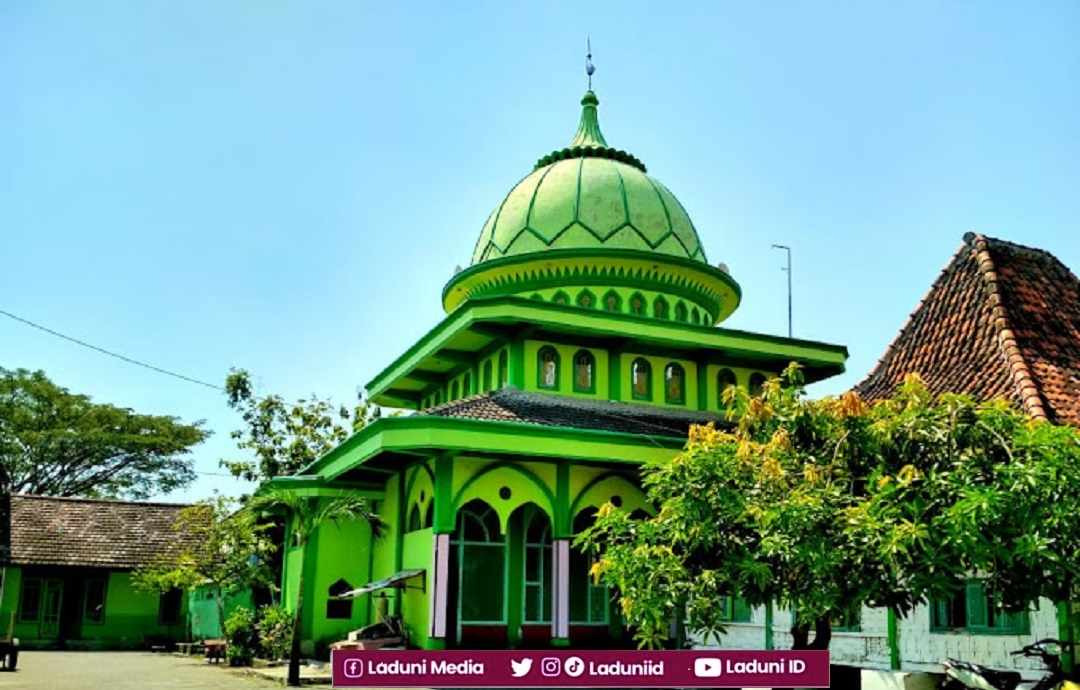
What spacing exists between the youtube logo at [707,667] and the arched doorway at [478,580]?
9335 millimetres

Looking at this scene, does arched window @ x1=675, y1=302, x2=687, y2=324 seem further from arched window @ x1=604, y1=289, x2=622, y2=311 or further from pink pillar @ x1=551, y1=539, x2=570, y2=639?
pink pillar @ x1=551, y1=539, x2=570, y2=639

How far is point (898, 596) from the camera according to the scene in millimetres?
11211

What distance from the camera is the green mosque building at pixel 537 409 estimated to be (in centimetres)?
1938

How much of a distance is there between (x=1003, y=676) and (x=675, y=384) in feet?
38.4

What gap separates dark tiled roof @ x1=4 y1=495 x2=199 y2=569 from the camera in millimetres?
32688

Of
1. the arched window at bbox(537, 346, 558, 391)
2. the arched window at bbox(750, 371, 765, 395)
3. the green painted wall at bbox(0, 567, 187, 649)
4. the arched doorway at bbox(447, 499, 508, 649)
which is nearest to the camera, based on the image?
the arched doorway at bbox(447, 499, 508, 649)

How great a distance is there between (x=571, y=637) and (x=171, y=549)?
18572 mm

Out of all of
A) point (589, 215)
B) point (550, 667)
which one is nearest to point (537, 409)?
point (589, 215)

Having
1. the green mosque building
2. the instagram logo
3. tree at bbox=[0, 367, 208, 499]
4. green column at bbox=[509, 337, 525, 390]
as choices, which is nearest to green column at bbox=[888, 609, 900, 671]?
the green mosque building

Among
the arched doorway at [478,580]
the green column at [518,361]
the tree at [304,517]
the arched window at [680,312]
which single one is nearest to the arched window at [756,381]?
the arched window at [680,312]

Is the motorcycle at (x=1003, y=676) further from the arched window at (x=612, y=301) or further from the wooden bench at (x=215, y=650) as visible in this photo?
the wooden bench at (x=215, y=650)

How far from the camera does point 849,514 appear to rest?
1095 cm

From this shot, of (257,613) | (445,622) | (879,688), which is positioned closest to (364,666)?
(879,688)

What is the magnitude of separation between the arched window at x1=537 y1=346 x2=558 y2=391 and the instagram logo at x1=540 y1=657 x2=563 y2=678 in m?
12.0
